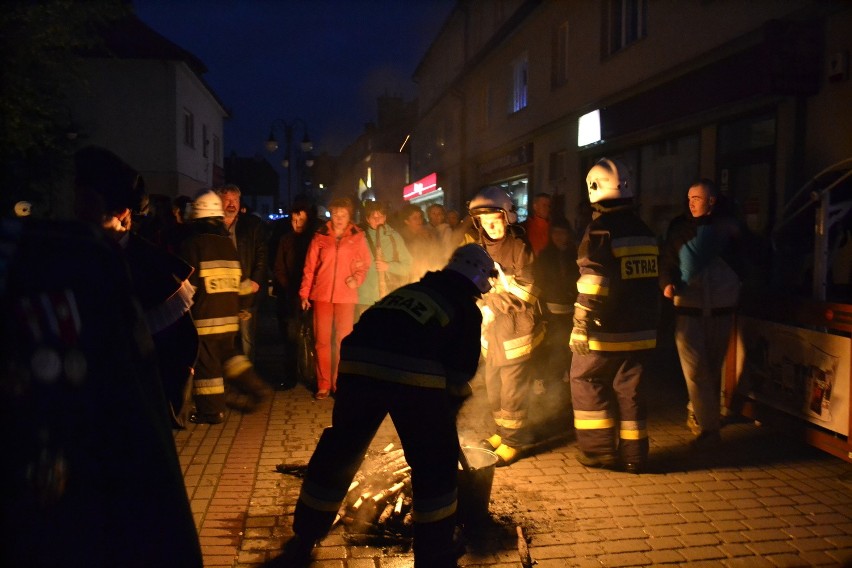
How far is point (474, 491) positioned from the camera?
14.1 ft

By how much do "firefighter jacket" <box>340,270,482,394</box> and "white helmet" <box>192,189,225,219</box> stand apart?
3.42 metres

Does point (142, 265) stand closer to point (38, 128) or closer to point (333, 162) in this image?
point (38, 128)

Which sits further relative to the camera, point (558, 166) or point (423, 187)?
point (423, 187)

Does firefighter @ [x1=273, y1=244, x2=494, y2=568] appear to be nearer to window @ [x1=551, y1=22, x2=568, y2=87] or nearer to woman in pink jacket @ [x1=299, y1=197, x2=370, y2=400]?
woman in pink jacket @ [x1=299, y1=197, x2=370, y2=400]

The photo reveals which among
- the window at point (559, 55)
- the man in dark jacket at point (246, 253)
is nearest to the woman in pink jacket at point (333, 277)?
the man in dark jacket at point (246, 253)

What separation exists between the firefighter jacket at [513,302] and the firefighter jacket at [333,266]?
2212 mm

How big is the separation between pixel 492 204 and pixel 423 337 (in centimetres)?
248

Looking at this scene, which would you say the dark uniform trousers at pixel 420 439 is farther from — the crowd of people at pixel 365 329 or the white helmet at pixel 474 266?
the white helmet at pixel 474 266

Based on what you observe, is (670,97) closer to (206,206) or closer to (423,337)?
(206,206)

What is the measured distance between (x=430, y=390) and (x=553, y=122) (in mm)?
13663

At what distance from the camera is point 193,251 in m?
6.36

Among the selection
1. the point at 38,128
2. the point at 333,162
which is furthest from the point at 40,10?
the point at 333,162

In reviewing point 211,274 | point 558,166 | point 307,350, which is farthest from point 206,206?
point 558,166

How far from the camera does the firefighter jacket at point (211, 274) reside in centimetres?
638
